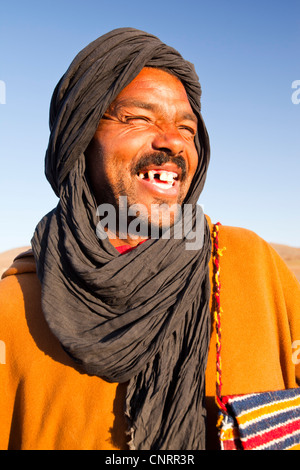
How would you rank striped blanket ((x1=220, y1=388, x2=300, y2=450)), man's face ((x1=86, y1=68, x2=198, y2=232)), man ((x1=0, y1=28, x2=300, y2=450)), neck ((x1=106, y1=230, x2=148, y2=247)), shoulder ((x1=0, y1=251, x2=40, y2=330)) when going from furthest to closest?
neck ((x1=106, y1=230, x2=148, y2=247)) < man's face ((x1=86, y1=68, x2=198, y2=232)) < shoulder ((x1=0, y1=251, x2=40, y2=330)) < man ((x1=0, y1=28, x2=300, y2=450)) < striped blanket ((x1=220, y1=388, x2=300, y2=450))

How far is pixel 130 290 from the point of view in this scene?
83.8 inches

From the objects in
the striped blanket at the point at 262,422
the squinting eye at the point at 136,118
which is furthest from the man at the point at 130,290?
the striped blanket at the point at 262,422

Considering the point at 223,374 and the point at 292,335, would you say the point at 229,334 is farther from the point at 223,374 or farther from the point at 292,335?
the point at 292,335

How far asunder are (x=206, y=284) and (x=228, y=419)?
64 cm

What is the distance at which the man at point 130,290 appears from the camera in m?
1.97

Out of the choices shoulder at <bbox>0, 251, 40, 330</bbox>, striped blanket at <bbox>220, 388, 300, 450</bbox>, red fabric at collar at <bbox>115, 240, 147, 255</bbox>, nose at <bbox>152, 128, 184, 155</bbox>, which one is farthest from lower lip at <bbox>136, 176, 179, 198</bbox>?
striped blanket at <bbox>220, 388, 300, 450</bbox>

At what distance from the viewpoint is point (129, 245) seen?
99.3 inches

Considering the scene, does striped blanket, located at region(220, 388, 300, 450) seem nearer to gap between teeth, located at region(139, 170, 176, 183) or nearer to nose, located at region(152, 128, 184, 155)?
gap between teeth, located at region(139, 170, 176, 183)

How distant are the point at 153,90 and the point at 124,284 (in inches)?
45.3

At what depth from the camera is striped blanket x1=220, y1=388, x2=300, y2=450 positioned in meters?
1.85

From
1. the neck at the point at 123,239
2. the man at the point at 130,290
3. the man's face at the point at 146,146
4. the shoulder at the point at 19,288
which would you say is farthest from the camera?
the neck at the point at 123,239

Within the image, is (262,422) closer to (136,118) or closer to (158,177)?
(158,177)

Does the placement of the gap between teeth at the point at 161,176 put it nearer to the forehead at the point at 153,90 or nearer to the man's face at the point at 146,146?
the man's face at the point at 146,146

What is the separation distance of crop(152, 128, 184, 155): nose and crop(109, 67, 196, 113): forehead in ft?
0.71
